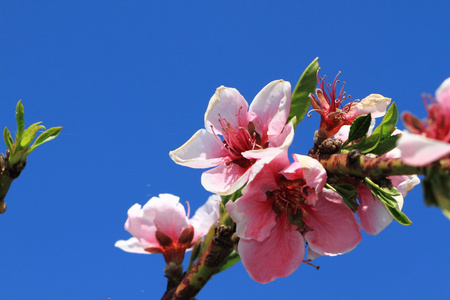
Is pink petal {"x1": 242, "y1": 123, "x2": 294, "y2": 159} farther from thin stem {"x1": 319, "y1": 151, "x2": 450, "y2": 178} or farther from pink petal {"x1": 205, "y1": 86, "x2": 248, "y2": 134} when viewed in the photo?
pink petal {"x1": 205, "y1": 86, "x2": 248, "y2": 134}

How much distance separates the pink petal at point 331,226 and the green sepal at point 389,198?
106 mm

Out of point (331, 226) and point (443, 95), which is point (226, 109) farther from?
point (443, 95)

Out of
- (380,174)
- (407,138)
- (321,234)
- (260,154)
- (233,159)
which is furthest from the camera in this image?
(233,159)

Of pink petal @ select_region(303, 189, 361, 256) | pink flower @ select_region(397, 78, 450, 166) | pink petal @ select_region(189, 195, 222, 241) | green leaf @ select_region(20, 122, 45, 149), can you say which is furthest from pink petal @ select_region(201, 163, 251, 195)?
green leaf @ select_region(20, 122, 45, 149)

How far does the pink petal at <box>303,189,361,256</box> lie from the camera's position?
145 cm

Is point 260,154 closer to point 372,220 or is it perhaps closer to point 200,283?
point 372,220

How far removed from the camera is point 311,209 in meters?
1.50

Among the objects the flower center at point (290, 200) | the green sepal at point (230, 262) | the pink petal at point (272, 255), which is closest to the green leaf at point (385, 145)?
the flower center at point (290, 200)

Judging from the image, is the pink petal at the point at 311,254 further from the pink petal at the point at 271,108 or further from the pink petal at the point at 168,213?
the pink petal at the point at 168,213

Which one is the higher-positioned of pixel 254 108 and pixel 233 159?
pixel 254 108

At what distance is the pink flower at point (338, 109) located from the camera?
1.65 metres

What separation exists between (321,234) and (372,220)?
18 cm

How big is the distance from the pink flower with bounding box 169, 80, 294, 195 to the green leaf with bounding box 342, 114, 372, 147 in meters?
0.21

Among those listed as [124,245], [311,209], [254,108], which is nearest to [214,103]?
[254,108]
